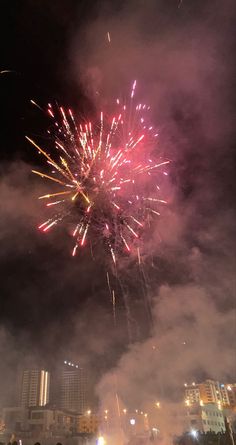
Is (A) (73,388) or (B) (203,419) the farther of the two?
(A) (73,388)

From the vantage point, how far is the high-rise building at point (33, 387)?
126125 millimetres

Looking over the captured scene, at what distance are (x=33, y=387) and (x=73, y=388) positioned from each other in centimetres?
2547

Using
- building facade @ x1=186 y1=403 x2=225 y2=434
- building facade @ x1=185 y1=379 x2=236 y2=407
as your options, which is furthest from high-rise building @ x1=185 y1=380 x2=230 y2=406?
building facade @ x1=186 y1=403 x2=225 y2=434

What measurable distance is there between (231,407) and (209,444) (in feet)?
166

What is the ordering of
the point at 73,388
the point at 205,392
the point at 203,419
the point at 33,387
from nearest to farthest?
the point at 203,419
the point at 205,392
the point at 33,387
the point at 73,388

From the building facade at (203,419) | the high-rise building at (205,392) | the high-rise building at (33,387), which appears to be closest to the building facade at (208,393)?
the high-rise building at (205,392)

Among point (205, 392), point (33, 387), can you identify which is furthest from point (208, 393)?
point (33, 387)

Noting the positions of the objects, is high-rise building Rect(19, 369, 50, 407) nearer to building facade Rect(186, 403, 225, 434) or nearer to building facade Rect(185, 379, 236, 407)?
building facade Rect(185, 379, 236, 407)

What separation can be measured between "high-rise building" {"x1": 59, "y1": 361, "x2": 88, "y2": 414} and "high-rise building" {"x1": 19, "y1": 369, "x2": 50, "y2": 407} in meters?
13.9

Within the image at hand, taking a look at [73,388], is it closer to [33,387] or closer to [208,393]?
[33,387]

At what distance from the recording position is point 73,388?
149 m

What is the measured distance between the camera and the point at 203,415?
7088cm

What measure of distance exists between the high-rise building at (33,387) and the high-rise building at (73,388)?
45.6ft

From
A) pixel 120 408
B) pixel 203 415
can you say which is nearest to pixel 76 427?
pixel 120 408
